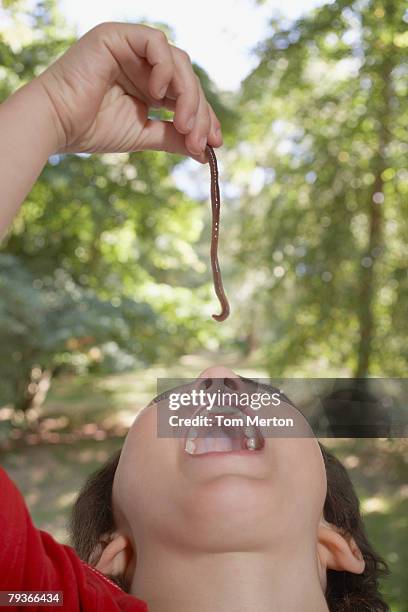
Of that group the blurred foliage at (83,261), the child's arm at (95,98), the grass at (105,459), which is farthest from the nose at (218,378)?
the blurred foliage at (83,261)

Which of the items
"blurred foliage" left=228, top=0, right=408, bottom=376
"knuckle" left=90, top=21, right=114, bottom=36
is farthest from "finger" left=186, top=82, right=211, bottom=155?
"blurred foliage" left=228, top=0, right=408, bottom=376

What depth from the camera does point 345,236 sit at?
3467mm

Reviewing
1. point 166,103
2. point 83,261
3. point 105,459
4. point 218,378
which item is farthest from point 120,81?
point 83,261

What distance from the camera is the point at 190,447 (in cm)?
61

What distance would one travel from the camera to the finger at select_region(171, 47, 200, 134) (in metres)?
0.61

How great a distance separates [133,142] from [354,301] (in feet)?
9.60

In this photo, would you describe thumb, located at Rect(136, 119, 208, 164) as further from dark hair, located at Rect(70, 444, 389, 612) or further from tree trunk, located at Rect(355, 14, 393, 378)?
tree trunk, located at Rect(355, 14, 393, 378)

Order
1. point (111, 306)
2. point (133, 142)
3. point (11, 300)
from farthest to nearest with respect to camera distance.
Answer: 1. point (111, 306)
2. point (11, 300)
3. point (133, 142)

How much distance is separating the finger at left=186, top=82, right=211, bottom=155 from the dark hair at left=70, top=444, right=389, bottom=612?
1.21 feet

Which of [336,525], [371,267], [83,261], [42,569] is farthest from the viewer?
[83,261]

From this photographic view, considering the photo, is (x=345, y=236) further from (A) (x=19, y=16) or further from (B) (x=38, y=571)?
(B) (x=38, y=571)

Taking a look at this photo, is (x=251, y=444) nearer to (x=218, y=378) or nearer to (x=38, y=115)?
(x=218, y=378)

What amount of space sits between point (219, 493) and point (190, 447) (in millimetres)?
60

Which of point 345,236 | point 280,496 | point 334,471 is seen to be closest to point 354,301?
point 345,236
